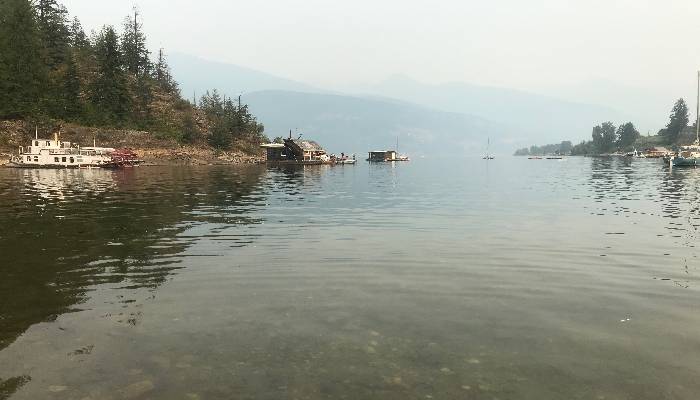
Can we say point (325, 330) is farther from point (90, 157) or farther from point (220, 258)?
point (90, 157)

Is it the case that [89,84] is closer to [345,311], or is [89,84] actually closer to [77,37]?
[77,37]

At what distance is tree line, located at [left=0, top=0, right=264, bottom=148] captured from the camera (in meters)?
116

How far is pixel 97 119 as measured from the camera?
13025cm

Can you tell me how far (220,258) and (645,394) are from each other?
15.2 meters

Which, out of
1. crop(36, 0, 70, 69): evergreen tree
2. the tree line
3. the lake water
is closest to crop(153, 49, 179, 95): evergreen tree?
the tree line

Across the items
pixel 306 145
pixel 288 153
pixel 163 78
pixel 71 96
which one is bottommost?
pixel 288 153

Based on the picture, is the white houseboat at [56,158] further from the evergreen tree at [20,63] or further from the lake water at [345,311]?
the lake water at [345,311]

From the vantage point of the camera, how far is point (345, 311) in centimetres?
1275

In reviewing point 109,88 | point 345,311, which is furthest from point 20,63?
point 345,311

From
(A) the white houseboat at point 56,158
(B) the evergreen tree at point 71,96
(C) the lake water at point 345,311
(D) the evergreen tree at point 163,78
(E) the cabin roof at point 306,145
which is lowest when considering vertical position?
(C) the lake water at point 345,311

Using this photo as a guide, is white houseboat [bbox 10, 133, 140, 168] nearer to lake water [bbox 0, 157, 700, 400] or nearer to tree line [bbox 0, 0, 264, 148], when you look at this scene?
tree line [bbox 0, 0, 264, 148]

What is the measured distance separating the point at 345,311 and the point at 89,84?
150923 millimetres

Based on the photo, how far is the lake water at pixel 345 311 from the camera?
28.5 feet

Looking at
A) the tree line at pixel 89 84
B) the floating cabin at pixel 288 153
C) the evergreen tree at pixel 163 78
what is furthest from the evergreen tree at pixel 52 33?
the floating cabin at pixel 288 153
